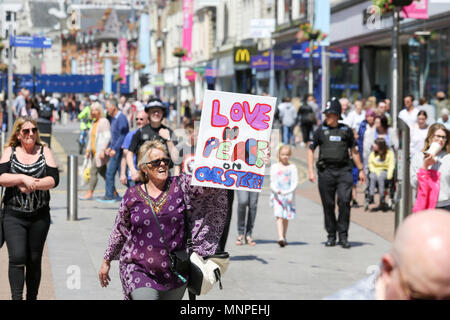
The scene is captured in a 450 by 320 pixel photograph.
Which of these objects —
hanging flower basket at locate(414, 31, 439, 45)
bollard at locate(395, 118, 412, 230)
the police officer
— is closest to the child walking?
the police officer

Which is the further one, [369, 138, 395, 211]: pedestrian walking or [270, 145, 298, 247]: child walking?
[369, 138, 395, 211]: pedestrian walking

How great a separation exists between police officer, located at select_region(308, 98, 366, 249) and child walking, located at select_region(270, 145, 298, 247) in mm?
299

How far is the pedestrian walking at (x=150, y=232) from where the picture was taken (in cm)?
595

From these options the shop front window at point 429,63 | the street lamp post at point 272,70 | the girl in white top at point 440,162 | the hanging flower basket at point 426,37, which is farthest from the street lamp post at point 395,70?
the street lamp post at point 272,70

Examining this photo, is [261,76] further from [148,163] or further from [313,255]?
[148,163]

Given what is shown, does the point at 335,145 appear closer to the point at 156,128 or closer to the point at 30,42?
the point at 156,128

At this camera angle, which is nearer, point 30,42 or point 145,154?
point 145,154

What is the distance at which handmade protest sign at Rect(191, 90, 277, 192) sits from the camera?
6871 millimetres

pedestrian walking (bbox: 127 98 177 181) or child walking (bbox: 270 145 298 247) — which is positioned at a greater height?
pedestrian walking (bbox: 127 98 177 181)

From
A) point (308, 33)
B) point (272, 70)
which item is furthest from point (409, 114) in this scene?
point (272, 70)

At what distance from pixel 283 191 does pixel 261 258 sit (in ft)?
4.60

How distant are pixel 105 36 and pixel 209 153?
12506 centimetres

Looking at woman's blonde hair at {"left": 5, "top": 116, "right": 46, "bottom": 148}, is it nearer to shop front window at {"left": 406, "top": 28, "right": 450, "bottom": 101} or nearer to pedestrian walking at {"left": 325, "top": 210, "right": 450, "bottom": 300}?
pedestrian walking at {"left": 325, "top": 210, "right": 450, "bottom": 300}

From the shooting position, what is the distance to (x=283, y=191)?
12680mm
